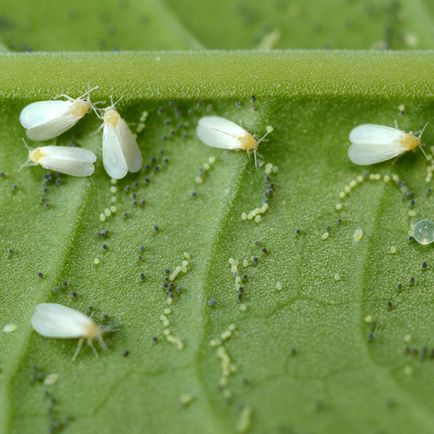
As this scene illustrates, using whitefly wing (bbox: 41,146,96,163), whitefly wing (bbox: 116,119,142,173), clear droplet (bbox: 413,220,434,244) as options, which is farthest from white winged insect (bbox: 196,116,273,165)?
clear droplet (bbox: 413,220,434,244)

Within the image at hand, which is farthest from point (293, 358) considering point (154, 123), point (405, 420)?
point (154, 123)

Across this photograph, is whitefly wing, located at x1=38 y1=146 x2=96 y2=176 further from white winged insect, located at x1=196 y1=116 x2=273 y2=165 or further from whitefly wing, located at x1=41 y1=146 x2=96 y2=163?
white winged insect, located at x1=196 y1=116 x2=273 y2=165

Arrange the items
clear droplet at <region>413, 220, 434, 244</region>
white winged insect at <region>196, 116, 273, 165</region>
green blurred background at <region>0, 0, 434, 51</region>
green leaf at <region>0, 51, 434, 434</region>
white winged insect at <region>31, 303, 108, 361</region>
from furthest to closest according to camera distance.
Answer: green blurred background at <region>0, 0, 434, 51</region> → white winged insect at <region>196, 116, 273, 165</region> → clear droplet at <region>413, 220, 434, 244</region> → white winged insect at <region>31, 303, 108, 361</region> → green leaf at <region>0, 51, 434, 434</region>

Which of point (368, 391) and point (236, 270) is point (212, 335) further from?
point (368, 391)

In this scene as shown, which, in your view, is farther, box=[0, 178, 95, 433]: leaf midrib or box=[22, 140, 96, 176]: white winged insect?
box=[22, 140, 96, 176]: white winged insect

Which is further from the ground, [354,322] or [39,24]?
[39,24]

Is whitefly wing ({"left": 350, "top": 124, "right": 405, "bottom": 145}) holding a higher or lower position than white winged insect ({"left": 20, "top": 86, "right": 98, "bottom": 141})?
higher
